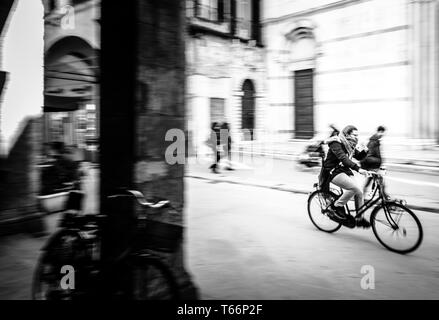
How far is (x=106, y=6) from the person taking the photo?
3.45 m

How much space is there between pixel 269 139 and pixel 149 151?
61.0 ft

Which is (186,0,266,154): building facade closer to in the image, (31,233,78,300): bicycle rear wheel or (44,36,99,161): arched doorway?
(44,36,99,161): arched doorway

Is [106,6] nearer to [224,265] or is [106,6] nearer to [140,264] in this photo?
[140,264]

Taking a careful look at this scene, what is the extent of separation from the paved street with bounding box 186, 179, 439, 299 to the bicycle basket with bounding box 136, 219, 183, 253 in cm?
128

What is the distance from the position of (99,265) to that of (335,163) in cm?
400

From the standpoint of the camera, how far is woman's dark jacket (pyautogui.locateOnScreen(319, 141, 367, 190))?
5782 millimetres

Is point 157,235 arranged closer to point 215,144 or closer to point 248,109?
point 215,144

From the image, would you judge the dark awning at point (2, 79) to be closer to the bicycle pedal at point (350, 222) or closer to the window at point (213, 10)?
the bicycle pedal at point (350, 222)

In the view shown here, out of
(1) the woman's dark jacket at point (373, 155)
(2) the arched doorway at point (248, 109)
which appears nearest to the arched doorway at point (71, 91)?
(1) the woman's dark jacket at point (373, 155)

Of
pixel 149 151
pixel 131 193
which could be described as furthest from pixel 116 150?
pixel 131 193

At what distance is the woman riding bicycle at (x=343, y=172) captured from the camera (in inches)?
229

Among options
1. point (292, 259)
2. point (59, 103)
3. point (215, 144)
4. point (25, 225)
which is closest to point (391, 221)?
point (292, 259)

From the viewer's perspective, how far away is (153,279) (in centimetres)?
305

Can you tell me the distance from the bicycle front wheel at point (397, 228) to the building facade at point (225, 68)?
1309cm
